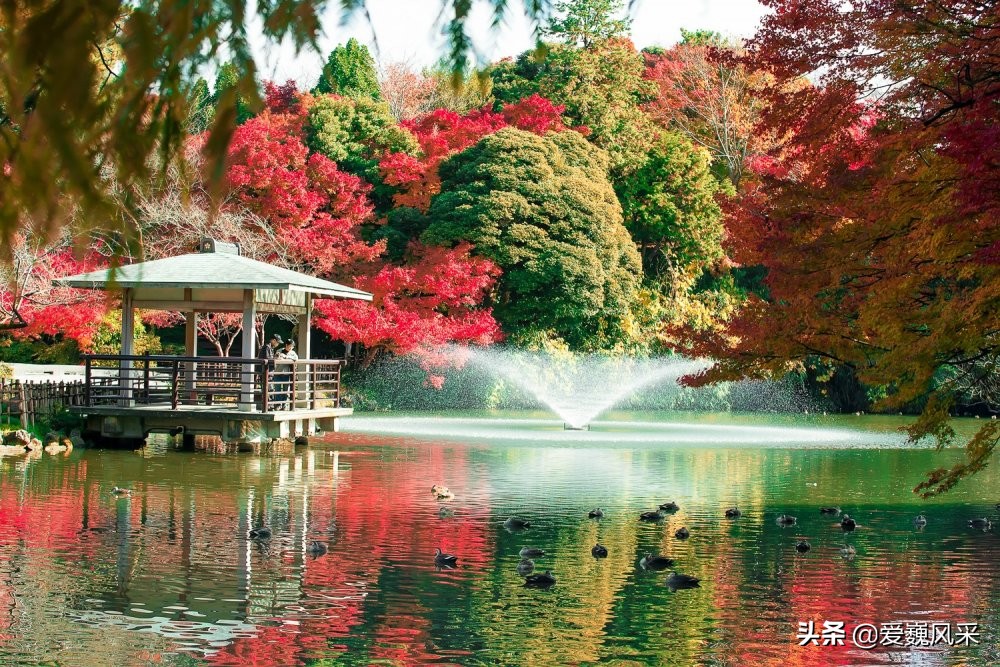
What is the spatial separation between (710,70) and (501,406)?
12.7 meters

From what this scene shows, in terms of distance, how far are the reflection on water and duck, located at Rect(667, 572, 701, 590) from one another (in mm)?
102

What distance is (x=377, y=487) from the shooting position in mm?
14633

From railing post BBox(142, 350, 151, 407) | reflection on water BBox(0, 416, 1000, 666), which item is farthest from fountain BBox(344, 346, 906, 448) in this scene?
reflection on water BBox(0, 416, 1000, 666)

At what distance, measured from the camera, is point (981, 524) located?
39.5 ft

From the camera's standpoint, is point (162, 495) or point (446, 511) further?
point (162, 495)

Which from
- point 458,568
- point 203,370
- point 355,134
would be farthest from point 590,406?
point 458,568

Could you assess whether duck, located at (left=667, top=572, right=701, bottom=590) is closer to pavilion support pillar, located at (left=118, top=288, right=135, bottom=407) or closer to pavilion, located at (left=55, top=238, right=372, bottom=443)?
pavilion, located at (left=55, top=238, right=372, bottom=443)

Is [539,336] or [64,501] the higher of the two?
[539,336]

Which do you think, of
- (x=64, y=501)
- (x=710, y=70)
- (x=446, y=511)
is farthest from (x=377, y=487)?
(x=710, y=70)

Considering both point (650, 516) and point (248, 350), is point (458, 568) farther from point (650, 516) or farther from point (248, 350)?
point (248, 350)

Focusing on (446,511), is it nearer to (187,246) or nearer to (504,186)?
(187,246)

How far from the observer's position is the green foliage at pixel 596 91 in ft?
116

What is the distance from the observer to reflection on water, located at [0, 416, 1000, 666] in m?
7.13

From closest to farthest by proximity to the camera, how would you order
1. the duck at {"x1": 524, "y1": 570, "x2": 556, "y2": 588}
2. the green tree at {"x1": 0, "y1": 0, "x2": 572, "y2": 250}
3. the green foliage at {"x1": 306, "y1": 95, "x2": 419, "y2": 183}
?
the green tree at {"x1": 0, "y1": 0, "x2": 572, "y2": 250}
the duck at {"x1": 524, "y1": 570, "x2": 556, "y2": 588}
the green foliage at {"x1": 306, "y1": 95, "x2": 419, "y2": 183}
